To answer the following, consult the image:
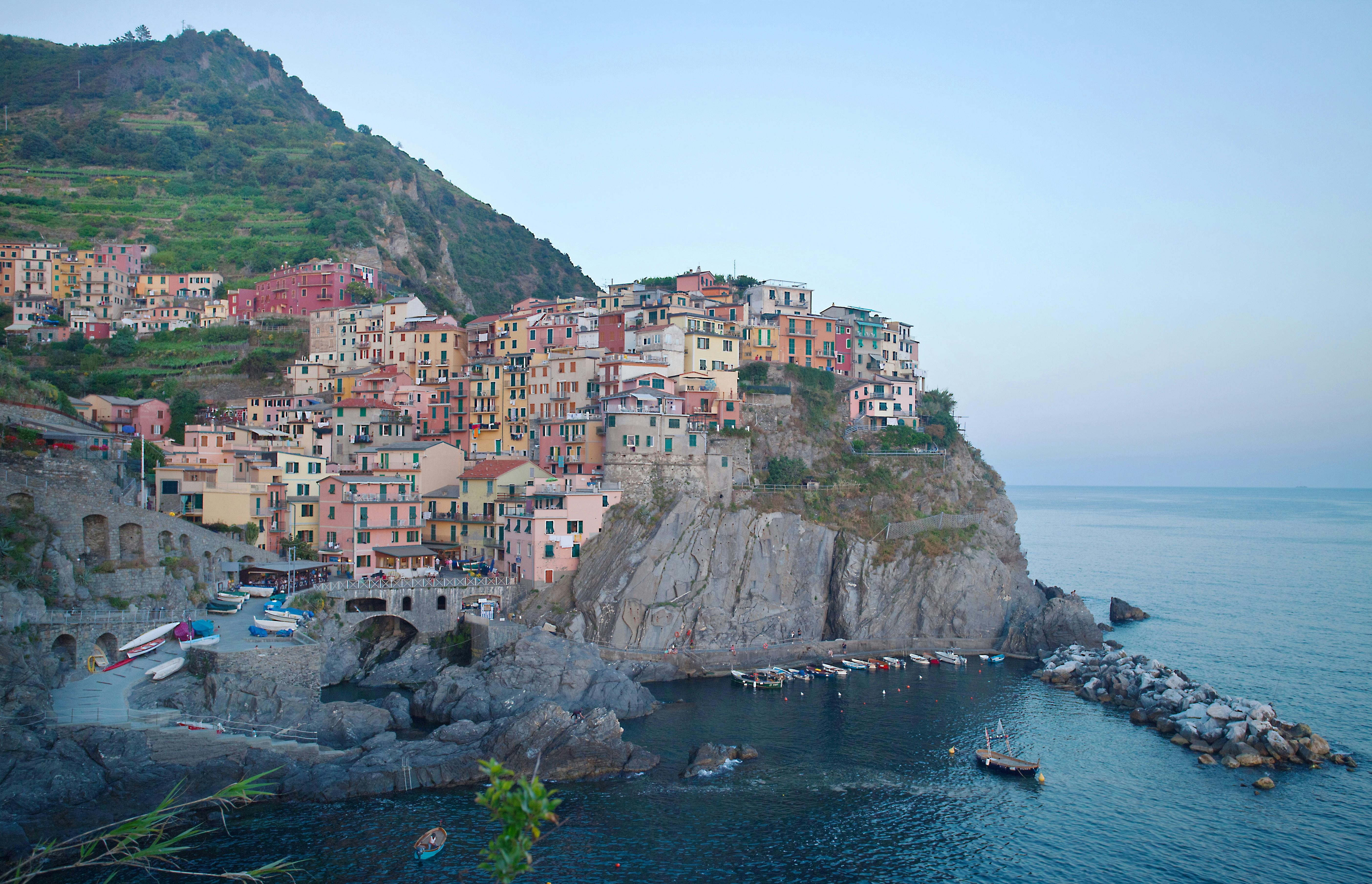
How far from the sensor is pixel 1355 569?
374ft

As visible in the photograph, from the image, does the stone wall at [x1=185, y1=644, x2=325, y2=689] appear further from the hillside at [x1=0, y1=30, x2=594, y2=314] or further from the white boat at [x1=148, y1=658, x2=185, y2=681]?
the hillside at [x1=0, y1=30, x2=594, y2=314]

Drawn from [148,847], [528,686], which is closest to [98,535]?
[528,686]

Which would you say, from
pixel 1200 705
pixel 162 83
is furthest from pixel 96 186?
pixel 1200 705

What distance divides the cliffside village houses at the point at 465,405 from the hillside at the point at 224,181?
13741 millimetres

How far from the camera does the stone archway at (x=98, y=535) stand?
46.3 meters

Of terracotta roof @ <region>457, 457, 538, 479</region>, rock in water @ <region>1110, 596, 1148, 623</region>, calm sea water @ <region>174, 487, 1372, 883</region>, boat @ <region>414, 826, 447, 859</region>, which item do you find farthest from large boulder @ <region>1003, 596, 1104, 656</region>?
boat @ <region>414, 826, 447, 859</region>

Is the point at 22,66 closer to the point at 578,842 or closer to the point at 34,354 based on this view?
the point at 34,354

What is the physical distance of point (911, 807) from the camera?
38562 mm

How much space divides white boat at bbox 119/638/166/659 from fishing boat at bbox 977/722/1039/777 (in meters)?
38.6

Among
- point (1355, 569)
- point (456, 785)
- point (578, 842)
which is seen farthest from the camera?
point (1355, 569)

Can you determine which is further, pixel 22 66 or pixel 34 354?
pixel 22 66

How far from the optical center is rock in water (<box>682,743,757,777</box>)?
134 feet

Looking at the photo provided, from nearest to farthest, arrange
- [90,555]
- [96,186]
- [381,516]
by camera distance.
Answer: [90,555] < [381,516] < [96,186]

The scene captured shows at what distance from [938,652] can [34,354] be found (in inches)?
3235
